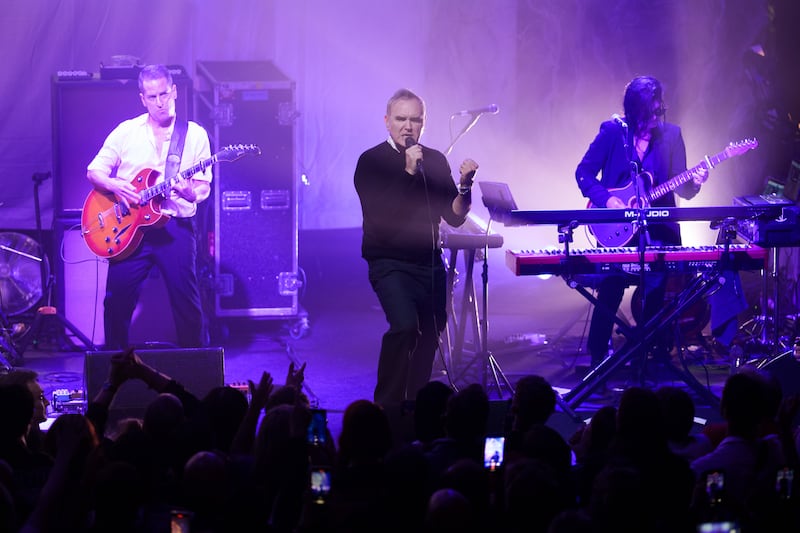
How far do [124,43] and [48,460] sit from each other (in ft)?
21.7

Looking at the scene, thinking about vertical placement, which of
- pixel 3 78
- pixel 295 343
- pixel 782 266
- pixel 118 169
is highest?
pixel 3 78

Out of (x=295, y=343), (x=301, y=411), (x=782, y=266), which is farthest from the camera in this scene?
(x=782, y=266)

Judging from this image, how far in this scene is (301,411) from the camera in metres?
3.98

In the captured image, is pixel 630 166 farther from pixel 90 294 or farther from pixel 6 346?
pixel 6 346

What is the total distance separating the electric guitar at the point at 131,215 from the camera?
820cm

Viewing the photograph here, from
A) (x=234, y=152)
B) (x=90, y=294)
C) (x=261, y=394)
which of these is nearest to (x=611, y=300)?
(x=234, y=152)

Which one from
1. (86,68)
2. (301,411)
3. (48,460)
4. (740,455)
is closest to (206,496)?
(301,411)

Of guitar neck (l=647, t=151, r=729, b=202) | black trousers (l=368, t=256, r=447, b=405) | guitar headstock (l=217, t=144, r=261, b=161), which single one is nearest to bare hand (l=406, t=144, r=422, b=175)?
black trousers (l=368, t=256, r=447, b=405)

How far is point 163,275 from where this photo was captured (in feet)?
27.2

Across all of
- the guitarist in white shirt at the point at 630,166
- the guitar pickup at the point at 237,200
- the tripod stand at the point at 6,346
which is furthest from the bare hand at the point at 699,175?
the tripod stand at the point at 6,346

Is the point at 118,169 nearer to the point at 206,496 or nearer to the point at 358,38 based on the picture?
the point at 358,38

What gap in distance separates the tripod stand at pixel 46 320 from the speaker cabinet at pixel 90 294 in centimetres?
14

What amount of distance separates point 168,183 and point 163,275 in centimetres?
71

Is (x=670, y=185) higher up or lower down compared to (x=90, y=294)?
higher up
